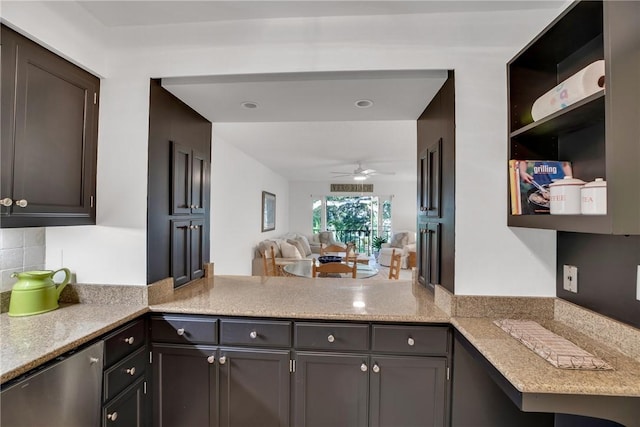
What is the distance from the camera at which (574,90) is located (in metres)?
1.16

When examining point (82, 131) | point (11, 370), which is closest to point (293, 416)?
point (11, 370)

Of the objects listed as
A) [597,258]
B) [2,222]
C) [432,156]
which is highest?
[432,156]

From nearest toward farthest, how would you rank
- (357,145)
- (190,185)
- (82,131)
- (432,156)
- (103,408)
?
(103,408) → (82,131) → (432,156) → (190,185) → (357,145)

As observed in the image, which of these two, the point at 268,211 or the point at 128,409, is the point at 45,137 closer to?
the point at 128,409

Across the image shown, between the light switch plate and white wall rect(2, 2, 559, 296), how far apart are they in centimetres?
6

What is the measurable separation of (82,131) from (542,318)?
2.64m

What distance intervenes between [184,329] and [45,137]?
1.18m

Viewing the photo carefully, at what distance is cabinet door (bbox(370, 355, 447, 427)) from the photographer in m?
1.57

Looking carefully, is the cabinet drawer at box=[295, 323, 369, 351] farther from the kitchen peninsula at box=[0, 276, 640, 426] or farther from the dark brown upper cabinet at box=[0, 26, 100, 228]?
the dark brown upper cabinet at box=[0, 26, 100, 228]

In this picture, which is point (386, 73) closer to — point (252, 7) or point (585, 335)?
point (252, 7)

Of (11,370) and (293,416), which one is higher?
(11,370)

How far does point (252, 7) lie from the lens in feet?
5.28

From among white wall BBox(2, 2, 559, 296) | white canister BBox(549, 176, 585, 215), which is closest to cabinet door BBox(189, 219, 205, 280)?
white wall BBox(2, 2, 559, 296)

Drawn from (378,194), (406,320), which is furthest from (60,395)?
(378,194)
